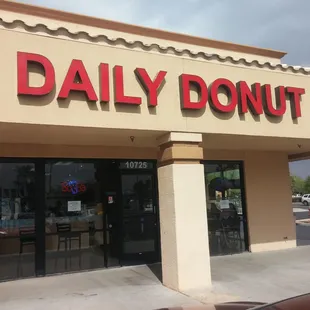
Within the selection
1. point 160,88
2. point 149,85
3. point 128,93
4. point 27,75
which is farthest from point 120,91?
point 27,75

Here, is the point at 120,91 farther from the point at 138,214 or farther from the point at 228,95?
the point at 138,214

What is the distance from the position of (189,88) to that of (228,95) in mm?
→ 966

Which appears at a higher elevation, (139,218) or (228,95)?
(228,95)

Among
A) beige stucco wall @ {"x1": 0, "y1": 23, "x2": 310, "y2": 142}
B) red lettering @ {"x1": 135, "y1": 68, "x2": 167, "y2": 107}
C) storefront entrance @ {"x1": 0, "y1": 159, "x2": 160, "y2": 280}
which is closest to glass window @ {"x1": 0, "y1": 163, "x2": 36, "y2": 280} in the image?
storefront entrance @ {"x1": 0, "y1": 159, "x2": 160, "y2": 280}

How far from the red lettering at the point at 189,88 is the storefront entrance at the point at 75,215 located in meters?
3.13

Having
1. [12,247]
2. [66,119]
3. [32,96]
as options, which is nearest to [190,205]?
[66,119]

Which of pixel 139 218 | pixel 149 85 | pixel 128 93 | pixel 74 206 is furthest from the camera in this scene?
pixel 139 218

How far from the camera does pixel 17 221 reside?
367 inches

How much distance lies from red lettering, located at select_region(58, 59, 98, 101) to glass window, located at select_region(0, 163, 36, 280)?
3.22 m

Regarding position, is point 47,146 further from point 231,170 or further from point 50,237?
point 231,170

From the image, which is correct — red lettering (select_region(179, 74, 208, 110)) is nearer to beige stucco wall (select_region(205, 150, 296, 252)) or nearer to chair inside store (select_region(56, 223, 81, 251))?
beige stucco wall (select_region(205, 150, 296, 252))

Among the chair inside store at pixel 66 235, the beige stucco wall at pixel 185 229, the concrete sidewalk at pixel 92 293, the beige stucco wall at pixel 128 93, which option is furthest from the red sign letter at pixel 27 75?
the chair inside store at pixel 66 235

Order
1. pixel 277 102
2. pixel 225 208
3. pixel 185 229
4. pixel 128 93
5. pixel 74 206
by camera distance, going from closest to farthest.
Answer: pixel 128 93 < pixel 185 229 < pixel 277 102 < pixel 74 206 < pixel 225 208

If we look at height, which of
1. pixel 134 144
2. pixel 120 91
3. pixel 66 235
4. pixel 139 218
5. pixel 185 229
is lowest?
pixel 66 235
